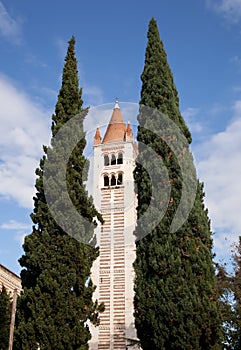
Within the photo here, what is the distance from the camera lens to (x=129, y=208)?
3191 centimetres

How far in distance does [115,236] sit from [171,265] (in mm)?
20857

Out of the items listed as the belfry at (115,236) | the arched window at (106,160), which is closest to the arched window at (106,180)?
the belfry at (115,236)

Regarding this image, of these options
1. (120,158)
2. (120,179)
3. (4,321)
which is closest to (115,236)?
(120,179)

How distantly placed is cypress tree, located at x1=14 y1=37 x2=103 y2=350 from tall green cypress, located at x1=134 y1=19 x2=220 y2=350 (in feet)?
4.99

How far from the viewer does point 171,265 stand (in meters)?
10.3

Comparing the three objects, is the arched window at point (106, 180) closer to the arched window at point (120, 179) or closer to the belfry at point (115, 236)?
the belfry at point (115, 236)

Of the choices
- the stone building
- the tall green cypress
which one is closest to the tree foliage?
the tall green cypress

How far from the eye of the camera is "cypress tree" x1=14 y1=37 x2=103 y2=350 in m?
10.5

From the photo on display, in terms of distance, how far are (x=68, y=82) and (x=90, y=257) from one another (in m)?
6.17

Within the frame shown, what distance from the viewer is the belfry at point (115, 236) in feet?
91.8

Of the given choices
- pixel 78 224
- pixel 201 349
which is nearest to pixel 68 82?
pixel 78 224

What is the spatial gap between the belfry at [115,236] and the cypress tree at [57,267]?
1652 centimetres

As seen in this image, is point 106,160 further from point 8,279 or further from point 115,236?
point 8,279

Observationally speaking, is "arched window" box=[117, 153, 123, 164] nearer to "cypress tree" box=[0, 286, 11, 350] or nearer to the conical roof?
the conical roof
